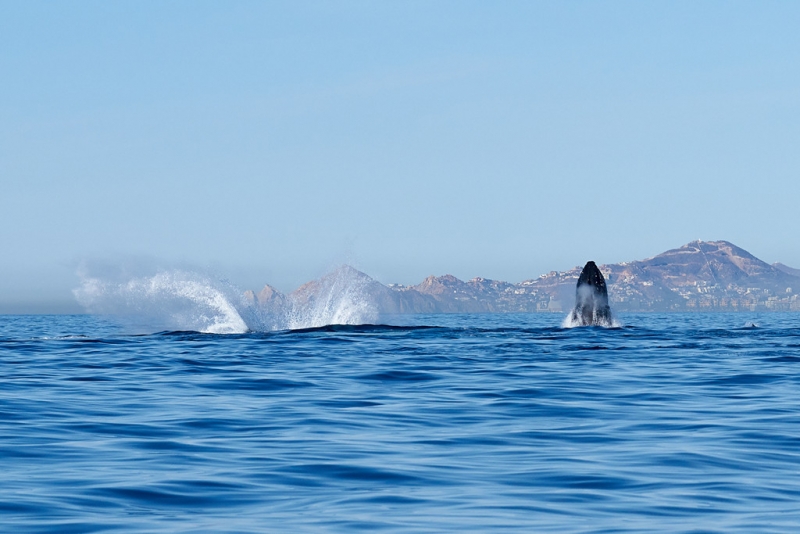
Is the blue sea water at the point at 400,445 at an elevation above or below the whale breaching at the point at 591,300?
below

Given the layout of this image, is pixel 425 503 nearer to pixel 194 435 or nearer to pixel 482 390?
pixel 194 435

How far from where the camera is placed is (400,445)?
12.5m

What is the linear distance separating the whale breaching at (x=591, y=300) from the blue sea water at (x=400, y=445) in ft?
39.7

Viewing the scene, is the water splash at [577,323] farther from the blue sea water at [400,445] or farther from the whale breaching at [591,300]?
the blue sea water at [400,445]

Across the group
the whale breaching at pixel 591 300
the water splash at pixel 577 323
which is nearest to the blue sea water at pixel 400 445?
the whale breaching at pixel 591 300

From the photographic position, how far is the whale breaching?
37.2 m

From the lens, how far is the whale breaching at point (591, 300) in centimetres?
3719

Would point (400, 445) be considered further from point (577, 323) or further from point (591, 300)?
point (577, 323)

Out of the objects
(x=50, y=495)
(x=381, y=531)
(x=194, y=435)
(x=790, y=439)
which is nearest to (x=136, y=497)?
(x=50, y=495)

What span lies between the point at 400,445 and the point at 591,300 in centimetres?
2713

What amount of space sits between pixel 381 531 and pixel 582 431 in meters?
6.03

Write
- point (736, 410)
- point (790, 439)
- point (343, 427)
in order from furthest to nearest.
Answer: point (736, 410), point (343, 427), point (790, 439)

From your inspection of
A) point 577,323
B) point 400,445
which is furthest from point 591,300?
point 400,445

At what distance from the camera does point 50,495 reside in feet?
30.8
